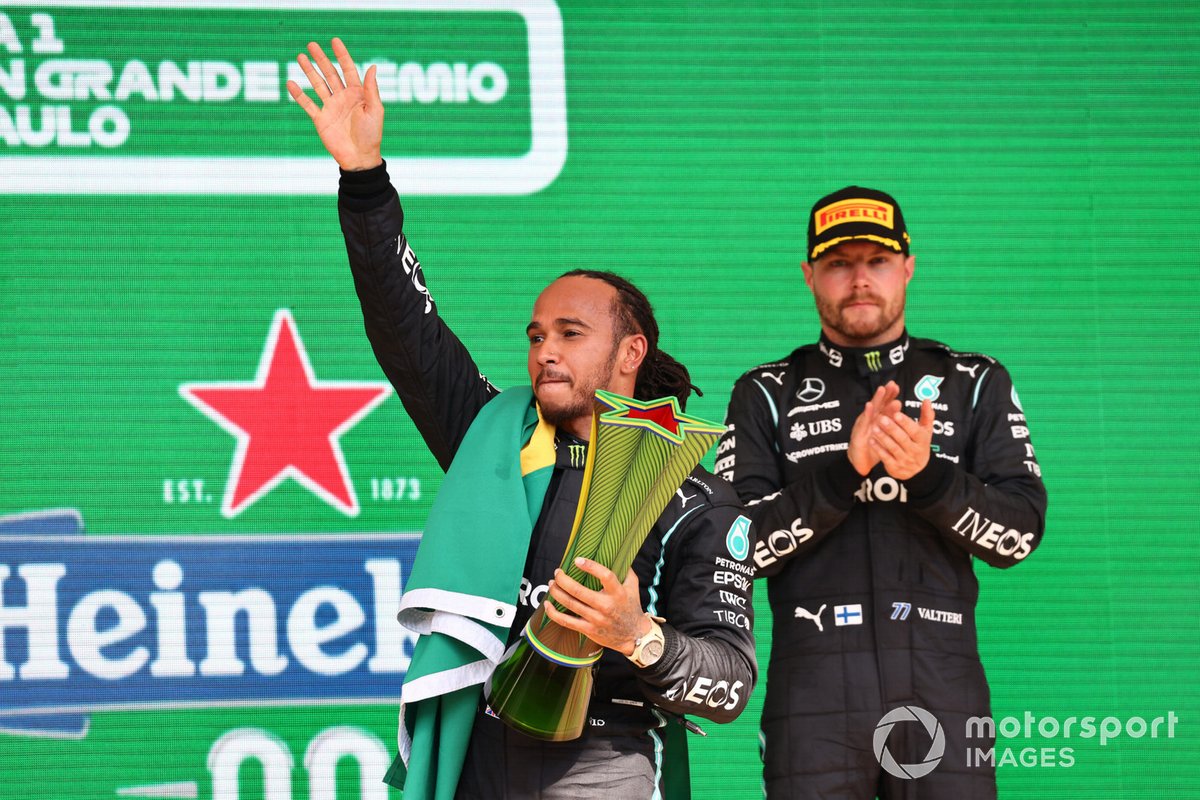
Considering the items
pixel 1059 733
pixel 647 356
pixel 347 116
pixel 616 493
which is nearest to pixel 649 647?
pixel 616 493

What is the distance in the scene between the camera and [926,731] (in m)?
2.27

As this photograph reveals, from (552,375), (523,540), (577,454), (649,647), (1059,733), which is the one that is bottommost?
(1059,733)

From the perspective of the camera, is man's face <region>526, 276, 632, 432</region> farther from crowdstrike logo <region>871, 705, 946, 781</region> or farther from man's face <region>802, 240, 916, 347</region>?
crowdstrike logo <region>871, 705, 946, 781</region>

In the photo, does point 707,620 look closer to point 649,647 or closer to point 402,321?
point 649,647

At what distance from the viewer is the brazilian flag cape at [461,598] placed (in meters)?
1.71

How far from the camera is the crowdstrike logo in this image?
225cm

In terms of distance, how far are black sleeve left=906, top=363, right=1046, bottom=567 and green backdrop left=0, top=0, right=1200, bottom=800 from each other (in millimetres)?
882

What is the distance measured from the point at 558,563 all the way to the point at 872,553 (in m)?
0.76

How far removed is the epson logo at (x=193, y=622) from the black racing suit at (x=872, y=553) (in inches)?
41.3

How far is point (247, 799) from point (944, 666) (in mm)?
1573

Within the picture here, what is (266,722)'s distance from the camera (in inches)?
120

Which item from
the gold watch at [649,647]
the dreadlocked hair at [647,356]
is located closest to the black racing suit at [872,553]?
the dreadlocked hair at [647,356]

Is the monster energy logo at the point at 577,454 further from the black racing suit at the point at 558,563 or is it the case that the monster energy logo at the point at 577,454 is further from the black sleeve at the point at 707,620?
the black sleeve at the point at 707,620

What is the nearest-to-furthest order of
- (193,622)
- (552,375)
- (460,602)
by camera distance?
(460,602), (552,375), (193,622)
